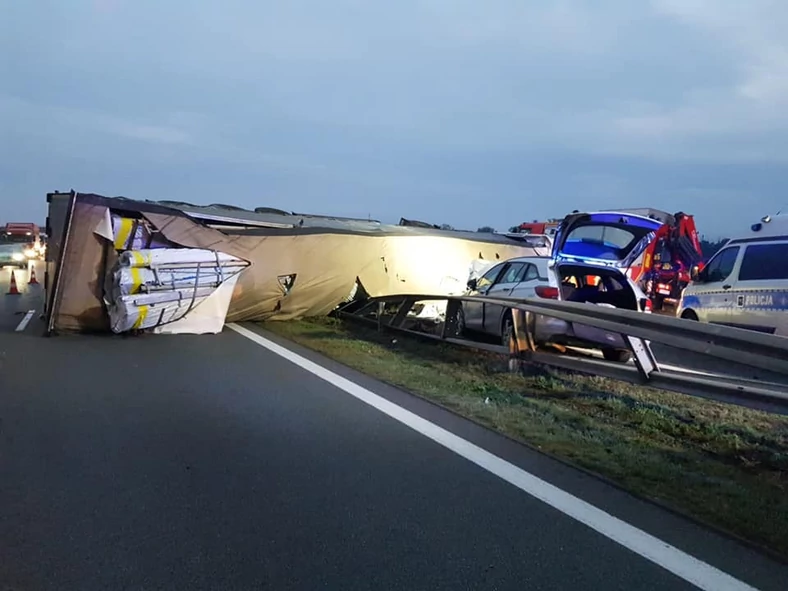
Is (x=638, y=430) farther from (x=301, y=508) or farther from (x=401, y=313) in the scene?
(x=401, y=313)

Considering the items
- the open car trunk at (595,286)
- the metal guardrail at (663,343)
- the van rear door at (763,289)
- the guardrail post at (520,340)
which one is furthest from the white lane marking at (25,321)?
the van rear door at (763,289)

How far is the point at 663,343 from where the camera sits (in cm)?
664

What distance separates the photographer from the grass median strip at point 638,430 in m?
4.74

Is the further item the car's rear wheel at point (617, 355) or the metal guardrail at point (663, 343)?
the car's rear wheel at point (617, 355)

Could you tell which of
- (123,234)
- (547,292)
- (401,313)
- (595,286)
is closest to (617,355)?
(547,292)

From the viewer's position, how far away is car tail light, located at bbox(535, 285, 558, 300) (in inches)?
418

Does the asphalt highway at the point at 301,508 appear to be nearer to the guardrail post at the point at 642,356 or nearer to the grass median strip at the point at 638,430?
the grass median strip at the point at 638,430

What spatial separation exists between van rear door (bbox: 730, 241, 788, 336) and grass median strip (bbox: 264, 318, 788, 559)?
9.19 ft

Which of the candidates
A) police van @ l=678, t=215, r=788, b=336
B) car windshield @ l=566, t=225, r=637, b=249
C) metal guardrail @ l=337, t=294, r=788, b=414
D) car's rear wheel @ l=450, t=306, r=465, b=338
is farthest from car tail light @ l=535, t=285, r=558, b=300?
car windshield @ l=566, t=225, r=637, b=249

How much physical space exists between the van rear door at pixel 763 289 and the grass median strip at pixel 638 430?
2802 millimetres

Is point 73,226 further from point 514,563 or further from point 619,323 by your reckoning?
point 514,563

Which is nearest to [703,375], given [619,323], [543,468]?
[619,323]

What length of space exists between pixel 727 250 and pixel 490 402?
627cm

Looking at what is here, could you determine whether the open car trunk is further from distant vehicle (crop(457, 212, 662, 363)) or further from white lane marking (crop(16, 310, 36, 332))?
white lane marking (crop(16, 310, 36, 332))
